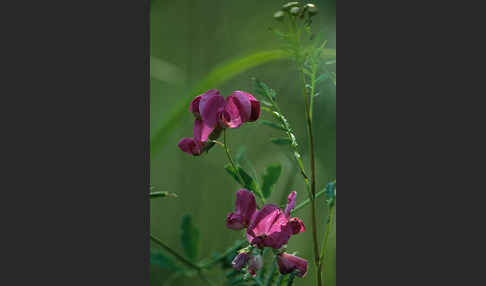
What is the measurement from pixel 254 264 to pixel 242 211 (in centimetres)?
10

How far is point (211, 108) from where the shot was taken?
112cm

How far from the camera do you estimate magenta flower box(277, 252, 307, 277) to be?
1.09 metres

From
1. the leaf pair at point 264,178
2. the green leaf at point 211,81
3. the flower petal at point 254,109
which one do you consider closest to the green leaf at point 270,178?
the leaf pair at point 264,178

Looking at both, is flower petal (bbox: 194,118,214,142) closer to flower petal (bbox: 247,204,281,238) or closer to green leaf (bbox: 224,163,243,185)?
green leaf (bbox: 224,163,243,185)

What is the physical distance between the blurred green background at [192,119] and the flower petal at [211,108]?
107 mm

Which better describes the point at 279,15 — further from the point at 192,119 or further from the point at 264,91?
the point at 192,119

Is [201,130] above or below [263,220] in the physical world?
above

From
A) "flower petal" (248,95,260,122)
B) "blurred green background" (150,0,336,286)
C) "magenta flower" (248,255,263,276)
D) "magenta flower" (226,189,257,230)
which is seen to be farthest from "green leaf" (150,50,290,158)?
"magenta flower" (248,255,263,276)

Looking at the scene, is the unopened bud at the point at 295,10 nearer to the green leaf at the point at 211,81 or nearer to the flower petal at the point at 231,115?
the green leaf at the point at 211,81

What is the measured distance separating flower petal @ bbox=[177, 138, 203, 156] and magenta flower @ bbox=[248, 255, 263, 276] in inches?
8.8

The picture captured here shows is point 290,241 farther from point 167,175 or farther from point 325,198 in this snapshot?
point 167,175

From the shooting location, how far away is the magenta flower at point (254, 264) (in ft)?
3.53

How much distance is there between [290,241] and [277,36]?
402 millimetres

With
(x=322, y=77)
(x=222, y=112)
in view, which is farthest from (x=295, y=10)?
(x=222, y=112)
